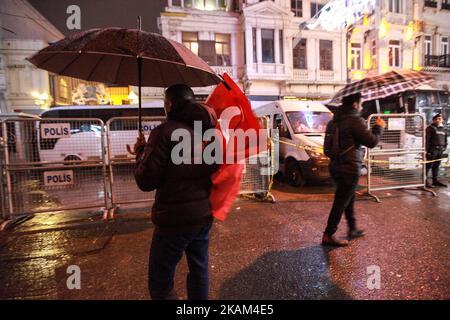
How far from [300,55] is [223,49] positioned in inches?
236

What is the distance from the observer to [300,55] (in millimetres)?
20781

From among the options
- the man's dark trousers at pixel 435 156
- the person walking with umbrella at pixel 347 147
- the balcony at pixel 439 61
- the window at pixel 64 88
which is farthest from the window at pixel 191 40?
the balcony at pixel 439 61

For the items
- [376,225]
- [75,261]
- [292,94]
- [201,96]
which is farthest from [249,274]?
[292,94]

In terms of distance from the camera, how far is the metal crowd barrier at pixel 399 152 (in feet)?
20.8

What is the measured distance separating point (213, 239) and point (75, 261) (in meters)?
1.89

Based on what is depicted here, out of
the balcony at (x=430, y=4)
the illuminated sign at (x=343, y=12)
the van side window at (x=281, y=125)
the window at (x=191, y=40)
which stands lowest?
the van side window at (x=281, y=125)

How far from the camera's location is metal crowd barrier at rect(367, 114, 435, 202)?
6.33m

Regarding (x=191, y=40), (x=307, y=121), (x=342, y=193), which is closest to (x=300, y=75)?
(x=191, y=40)

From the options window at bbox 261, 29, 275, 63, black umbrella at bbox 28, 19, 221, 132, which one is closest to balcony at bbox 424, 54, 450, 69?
window at bbox 261, 29, 275, 63

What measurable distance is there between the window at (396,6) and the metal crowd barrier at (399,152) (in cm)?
2115

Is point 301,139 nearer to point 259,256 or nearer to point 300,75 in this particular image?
point 259,256

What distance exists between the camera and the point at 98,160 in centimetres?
527

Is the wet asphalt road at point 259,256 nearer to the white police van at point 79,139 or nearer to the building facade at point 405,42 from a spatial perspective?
the white police van at point 79,139

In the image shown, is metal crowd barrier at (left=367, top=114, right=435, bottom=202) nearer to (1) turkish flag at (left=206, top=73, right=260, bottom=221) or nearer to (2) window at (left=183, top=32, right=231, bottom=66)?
(1) turkish flag at (left=206, top=73, right=260, bottom=221)
